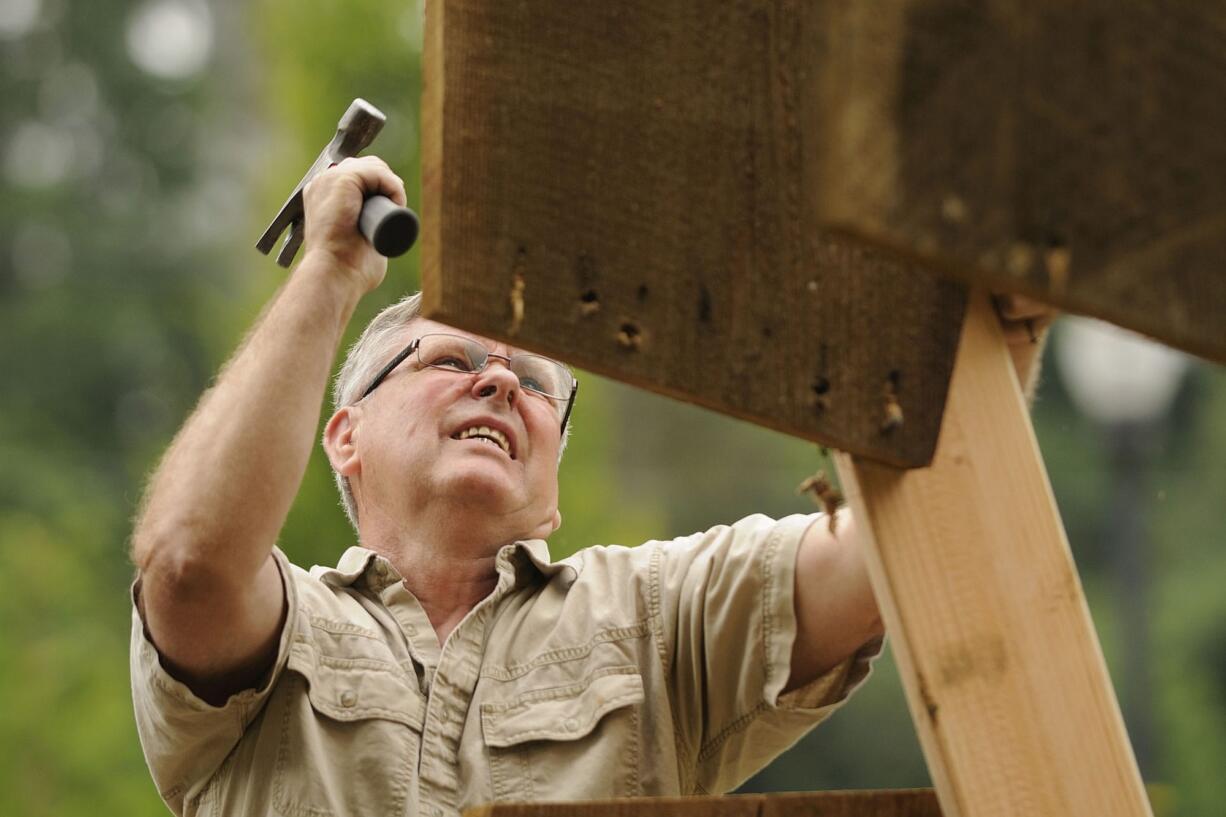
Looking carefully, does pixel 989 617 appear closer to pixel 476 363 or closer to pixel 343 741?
pixel 343 741

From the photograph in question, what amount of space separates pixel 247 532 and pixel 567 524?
22.0 ft

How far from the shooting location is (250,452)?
8.27 ft

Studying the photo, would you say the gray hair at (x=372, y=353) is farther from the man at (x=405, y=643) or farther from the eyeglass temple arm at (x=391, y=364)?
the man at (x=405, y=643)

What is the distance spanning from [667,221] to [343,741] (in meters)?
1.08

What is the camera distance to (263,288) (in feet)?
34.1

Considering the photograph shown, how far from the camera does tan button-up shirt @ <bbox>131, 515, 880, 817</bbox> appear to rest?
2.69 meters

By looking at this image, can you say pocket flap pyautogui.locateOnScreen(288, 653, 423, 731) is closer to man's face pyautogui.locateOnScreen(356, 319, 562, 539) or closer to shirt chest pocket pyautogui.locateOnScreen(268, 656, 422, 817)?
shirt chest pocket pyautogui.locateOnScreen(268, 656, 422, 817)

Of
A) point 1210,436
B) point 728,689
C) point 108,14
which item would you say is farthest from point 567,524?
point 108,14

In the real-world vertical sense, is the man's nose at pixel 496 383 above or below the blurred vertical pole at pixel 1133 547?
below

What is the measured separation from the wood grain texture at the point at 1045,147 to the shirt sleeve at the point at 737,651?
1.21m

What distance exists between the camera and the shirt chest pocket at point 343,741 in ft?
8.77

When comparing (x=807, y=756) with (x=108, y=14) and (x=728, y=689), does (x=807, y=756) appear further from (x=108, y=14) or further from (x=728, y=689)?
(x=728, y=689)

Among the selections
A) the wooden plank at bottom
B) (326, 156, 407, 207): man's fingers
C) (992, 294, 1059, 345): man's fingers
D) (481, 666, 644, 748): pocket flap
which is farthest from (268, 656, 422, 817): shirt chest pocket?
(992, 294, 1059, 345): man's fingers

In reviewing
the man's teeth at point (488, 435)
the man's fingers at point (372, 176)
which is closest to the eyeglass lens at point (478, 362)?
the man's teeth at point (488, 435)
